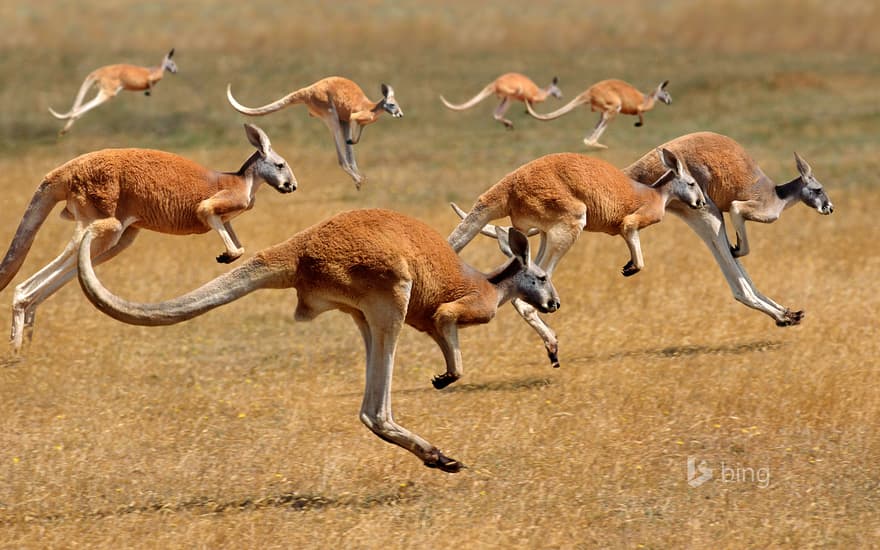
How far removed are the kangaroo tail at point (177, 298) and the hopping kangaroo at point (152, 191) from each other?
1469 mm

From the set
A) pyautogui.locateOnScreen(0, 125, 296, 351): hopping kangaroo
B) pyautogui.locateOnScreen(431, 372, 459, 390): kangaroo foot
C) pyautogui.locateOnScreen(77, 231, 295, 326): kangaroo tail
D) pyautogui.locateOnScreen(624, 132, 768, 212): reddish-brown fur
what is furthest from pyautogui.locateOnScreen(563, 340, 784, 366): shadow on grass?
pyautogui.locateOnScreen(77, 231, 295, 326): kangaroo tail

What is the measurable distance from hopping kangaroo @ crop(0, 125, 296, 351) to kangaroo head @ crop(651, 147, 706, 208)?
2.81 meters

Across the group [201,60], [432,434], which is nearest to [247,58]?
[201,60]

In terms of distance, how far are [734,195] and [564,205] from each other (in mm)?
1837

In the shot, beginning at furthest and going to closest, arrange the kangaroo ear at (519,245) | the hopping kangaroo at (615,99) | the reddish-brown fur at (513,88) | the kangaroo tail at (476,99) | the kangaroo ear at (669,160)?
1. the reddish-brown fur at (513,88)
2. the kangaroo tail at (476,99)
3. the hopping kangaroo at (615,99)
4. the kangaroo ear at (669,160)
5. the kangaroo ear at (519,245)

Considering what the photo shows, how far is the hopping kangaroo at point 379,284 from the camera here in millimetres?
7113

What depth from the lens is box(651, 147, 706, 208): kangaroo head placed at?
9.74 meters

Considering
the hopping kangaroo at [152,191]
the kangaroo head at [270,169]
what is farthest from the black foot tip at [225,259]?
the kangaroo head at [270,169]

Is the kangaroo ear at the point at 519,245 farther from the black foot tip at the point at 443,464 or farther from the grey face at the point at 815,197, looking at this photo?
the grey face at the point at 815,197

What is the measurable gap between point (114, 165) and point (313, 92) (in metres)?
2.41

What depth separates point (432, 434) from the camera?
9.02m

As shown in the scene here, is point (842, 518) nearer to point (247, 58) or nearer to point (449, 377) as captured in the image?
point (449, 377)

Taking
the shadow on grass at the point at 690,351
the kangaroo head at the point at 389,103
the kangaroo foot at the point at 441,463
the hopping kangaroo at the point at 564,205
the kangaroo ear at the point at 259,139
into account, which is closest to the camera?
the kangaroo foot at the point at 441,463

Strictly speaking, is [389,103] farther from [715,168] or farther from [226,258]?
[226,258]
